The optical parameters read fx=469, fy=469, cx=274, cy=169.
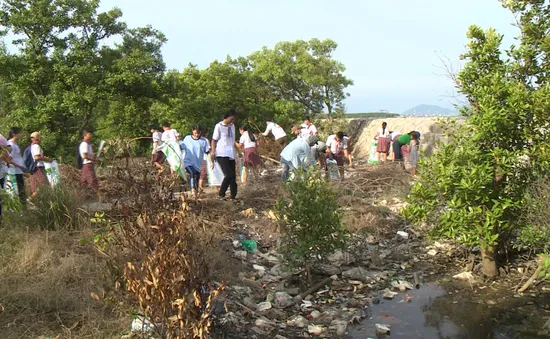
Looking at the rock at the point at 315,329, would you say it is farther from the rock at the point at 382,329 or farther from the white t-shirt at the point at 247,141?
the white t-shirt at the point at 247,141

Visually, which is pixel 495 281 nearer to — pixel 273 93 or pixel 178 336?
pixel 178 336

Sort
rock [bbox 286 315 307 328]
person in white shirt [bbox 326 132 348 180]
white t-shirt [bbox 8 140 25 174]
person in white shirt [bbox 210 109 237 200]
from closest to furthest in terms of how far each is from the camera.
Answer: rock [bbox 286 315 307 328] < white t-shirt [bbox 8 140 25 174] < person in white shirt [bbox 210 109 237 200] < person in white shirt [bbox 326 132 348 180]

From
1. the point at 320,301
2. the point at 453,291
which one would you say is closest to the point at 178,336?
the point at 320,301

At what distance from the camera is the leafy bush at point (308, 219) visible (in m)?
4.79

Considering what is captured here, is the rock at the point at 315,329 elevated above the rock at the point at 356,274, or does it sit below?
below

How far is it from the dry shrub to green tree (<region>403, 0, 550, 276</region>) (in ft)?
10.7

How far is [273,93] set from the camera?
65.7ft

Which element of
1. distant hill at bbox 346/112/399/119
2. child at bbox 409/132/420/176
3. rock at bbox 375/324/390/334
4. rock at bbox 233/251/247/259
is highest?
distant hill at bbox 346/112/399/119

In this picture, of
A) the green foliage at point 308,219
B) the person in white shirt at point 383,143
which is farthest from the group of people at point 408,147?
the green foliage at point 308,219

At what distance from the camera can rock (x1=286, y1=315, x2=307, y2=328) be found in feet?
13.9

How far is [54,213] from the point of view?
17.4ft

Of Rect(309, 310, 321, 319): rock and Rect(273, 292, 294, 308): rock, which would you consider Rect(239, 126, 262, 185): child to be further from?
Rect(309, 310, 321, 319): rock

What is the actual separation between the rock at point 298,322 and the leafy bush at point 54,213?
2642 millimetres

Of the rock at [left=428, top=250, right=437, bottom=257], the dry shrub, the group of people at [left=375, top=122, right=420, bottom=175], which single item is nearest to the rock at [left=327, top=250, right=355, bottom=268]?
the rock at [left=428, top=250, right=437, bottom=257]
